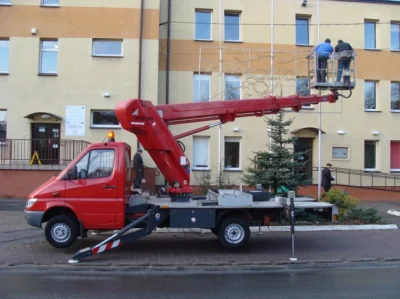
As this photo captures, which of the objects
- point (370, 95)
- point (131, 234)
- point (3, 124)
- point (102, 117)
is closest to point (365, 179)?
point (370, 95)

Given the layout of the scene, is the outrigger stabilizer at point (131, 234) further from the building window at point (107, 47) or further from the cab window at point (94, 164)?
the building window at point (107, 47)

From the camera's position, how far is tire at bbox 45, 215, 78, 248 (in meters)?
8.87

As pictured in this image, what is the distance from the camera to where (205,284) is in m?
6.94

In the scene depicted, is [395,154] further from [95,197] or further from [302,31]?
[95,197]

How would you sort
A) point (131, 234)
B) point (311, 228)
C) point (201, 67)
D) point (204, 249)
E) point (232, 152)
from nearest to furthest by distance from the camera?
point (131, 234) → point (204, 249) → point (311, 228) → point (201, 67) → point (232, 152)

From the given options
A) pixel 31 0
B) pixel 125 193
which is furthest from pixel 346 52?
pixel 31 0

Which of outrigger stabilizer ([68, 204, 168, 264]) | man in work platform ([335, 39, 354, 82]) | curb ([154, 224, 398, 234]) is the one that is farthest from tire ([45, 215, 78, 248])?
man in work platform ([335, 39, 354, 82])

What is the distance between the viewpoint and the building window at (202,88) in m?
20.8

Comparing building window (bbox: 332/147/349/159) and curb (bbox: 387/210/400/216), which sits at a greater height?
building window (bbox: 332/147/349/159)

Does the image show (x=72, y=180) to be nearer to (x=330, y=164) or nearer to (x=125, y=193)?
(x=125, y=193)

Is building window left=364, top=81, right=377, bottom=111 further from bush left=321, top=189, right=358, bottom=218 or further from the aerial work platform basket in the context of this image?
the aerial work platform basket

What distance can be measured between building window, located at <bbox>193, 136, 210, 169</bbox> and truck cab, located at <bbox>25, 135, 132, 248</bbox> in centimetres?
1174

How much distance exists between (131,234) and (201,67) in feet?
43.3

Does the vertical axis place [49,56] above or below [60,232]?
above
